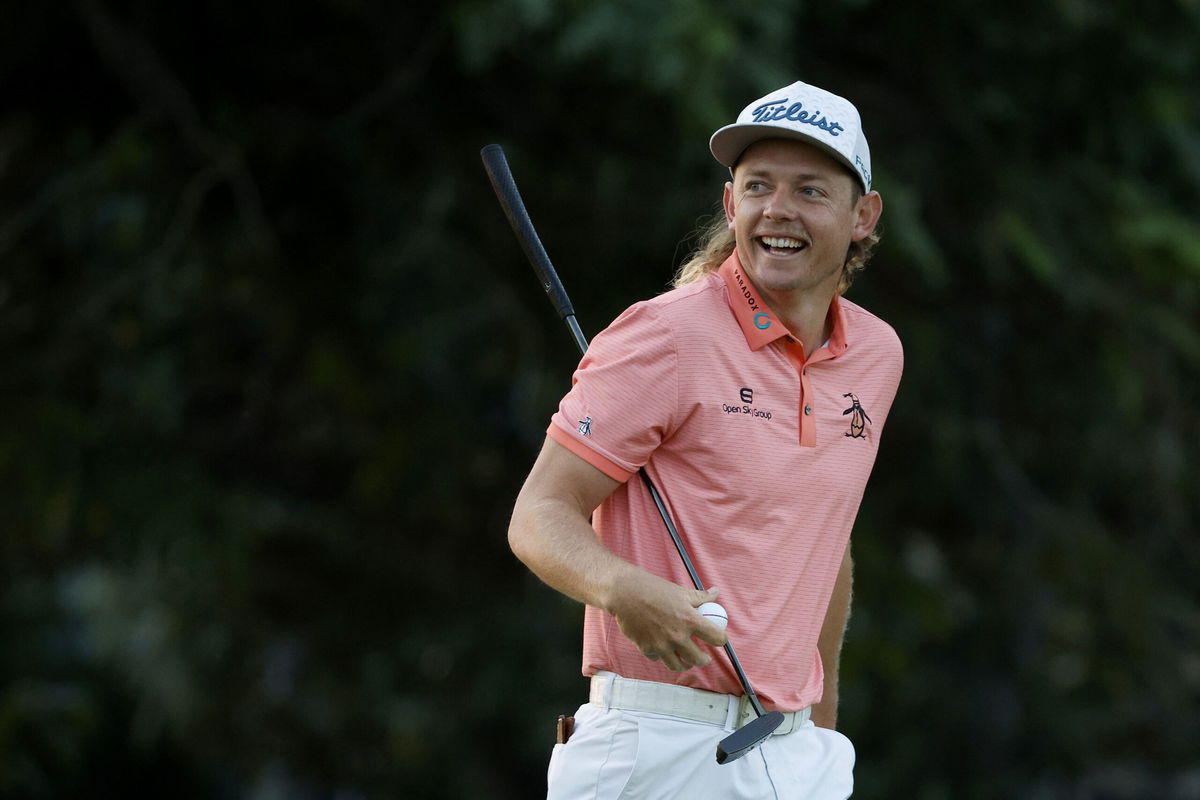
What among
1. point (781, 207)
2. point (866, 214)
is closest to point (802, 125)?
point (781, 207)

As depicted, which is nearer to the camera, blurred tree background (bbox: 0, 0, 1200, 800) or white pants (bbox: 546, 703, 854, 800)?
white pants (bbox: 546, 703, 854, 800)

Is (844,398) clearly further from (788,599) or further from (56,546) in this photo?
(56,546)

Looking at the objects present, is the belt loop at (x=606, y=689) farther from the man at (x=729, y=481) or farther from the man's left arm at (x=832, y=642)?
the man's left arm at (x=832, y=642)

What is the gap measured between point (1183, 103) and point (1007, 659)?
5084mm

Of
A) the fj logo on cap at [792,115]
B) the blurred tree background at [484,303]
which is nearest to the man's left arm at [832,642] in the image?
the fj logo on cap at [792,115]

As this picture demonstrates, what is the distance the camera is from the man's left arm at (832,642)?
3482mm

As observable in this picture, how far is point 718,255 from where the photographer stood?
134 inches

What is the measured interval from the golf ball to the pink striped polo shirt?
0.24 meters

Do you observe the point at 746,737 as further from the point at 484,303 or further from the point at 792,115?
the point at 484,303

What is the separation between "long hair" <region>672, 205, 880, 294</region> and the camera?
339 cm

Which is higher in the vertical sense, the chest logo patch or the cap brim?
the cap brim

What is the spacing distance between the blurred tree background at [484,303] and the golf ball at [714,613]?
12.0ft

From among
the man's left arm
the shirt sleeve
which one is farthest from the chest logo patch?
the man's left arm

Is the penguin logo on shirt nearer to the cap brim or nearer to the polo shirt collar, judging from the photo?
the polo shirt collar
